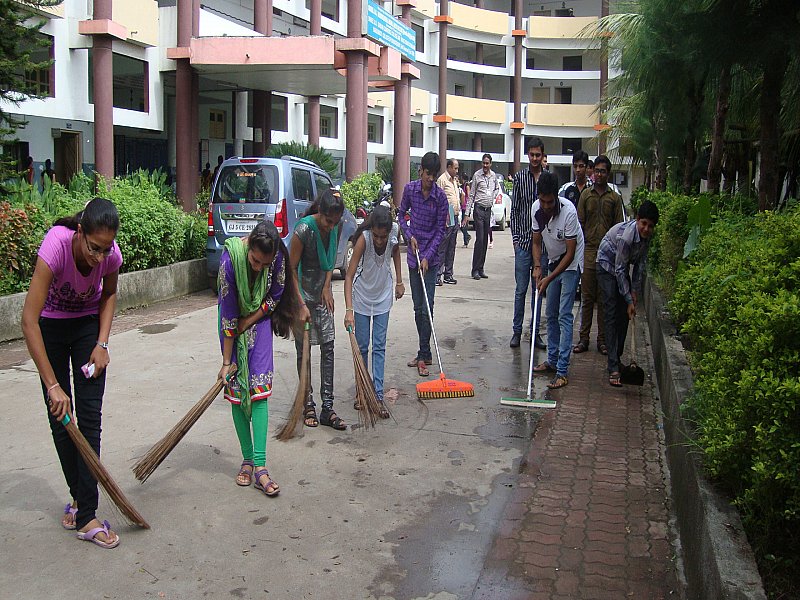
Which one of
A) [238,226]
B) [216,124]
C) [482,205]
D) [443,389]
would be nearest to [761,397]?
[443,389]

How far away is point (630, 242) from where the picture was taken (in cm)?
702

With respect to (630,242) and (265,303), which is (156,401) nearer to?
(265,303)

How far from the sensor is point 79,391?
13.2 feet

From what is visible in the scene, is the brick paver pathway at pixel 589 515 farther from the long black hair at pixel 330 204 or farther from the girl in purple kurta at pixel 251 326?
the long black hair at pixel 330 204

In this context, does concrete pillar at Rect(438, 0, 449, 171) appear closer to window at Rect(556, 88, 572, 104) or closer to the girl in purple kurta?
window at Rect(556, 88, 572, 104)

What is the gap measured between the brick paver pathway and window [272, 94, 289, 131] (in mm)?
24125

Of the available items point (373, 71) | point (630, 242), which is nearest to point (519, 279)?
point (630, 242)

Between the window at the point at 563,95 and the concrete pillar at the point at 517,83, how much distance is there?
430 centimetres

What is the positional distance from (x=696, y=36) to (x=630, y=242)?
1768 mm

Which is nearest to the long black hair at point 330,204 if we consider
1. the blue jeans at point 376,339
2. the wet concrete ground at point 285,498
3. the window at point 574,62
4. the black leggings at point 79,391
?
the blue jeans at point 376,339

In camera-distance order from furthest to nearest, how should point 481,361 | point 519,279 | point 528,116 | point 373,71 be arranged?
1. point 528,116
2. point 373,71
3. point 519,279
4. point 481,361

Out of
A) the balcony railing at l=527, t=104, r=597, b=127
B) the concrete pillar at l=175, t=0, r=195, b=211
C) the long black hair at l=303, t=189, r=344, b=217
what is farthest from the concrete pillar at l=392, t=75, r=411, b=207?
the balcony railing at l=527, t=104, r=597, b=127

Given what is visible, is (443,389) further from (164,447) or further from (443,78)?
(443,78)

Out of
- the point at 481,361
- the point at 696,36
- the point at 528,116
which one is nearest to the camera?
the point at 696,36
